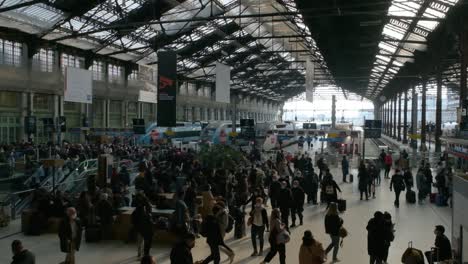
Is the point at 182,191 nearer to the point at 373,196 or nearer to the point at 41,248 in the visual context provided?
the point at 41,248

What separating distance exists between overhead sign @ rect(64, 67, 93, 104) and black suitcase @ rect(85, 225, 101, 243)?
9178mm

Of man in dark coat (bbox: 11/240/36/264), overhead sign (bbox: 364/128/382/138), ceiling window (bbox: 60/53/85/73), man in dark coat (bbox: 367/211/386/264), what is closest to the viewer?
man in dark coat (bbox: 11/240/36/264)

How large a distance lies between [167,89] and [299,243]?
717 centimetres

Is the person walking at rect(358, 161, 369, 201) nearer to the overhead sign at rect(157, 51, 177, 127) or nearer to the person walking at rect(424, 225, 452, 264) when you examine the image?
the overhead sign at rect(157, 51, 177, 127)

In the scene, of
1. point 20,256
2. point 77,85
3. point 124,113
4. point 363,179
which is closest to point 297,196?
point 363,179

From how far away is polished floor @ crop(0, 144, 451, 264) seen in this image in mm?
8859

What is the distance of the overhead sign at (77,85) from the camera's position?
1794 centimetres

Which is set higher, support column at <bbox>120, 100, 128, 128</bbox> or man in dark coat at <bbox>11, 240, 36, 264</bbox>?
support column at <bbox>120, 100, 128, 128</bbox>

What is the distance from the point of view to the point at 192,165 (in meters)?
17.0

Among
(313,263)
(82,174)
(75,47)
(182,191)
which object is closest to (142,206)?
(182,191)

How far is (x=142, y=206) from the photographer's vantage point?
27.8 feet

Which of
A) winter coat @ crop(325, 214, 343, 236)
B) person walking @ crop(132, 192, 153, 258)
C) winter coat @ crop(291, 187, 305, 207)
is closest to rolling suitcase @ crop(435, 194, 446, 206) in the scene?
winter coat @ crop(291, 187, 305, 207)

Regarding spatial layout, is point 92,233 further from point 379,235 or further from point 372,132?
point 372,132

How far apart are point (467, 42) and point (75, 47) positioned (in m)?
25.4
